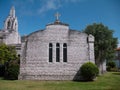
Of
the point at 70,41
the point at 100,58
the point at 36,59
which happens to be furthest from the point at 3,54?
the point at 100,58

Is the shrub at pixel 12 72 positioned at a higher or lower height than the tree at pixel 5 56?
lower

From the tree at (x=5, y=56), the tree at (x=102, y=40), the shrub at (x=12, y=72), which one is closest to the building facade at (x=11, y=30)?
the tree at (x=5, y=56)

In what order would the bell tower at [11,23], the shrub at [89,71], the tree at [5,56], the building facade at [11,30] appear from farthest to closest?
the bell tower at [11,23], the building facade at [11,30], the tree at [5,56], the shrub at [89,71]

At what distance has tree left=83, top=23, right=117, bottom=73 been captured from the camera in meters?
32.0

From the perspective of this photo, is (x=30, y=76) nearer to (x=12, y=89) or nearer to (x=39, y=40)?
(x=39, y=40)

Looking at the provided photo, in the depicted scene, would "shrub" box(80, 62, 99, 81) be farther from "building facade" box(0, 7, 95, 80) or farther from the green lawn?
the green lawn

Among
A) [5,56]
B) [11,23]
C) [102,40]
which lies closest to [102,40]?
[102,40]

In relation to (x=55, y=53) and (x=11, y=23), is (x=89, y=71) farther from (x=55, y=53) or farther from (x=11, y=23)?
(x=11, y=23)

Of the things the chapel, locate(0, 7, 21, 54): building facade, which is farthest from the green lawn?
locate(0, 7, 21, 54): building facade

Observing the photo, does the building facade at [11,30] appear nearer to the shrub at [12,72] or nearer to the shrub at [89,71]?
the shrub at [12,72]

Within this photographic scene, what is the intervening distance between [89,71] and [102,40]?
43.0 feet

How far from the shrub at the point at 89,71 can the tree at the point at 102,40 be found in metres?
11.9

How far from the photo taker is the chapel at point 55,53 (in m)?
22.2

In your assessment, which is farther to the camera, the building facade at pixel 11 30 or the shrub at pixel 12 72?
the building facade at pixel 11 30
